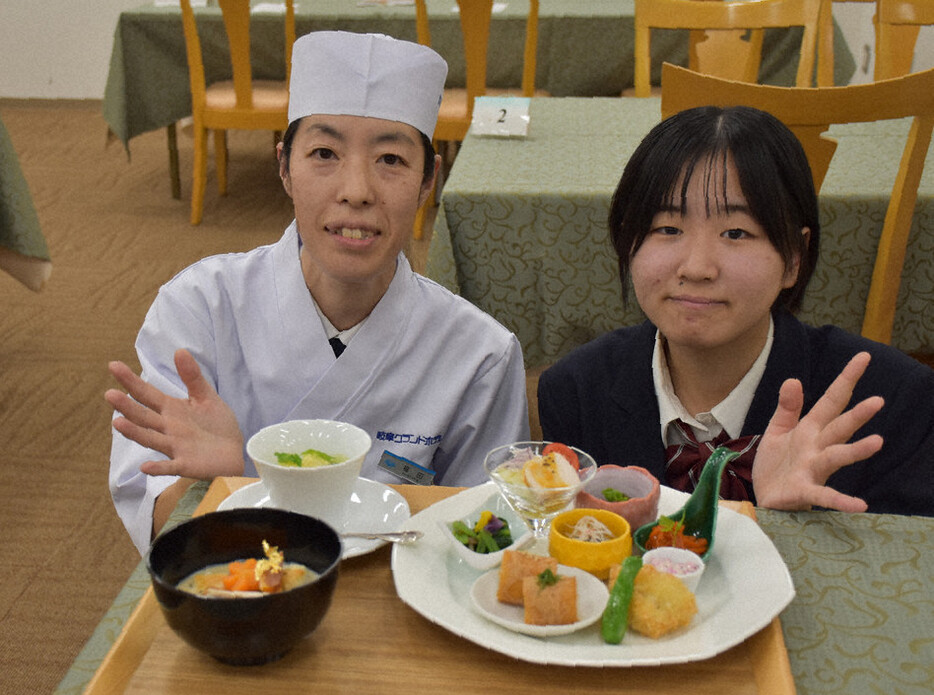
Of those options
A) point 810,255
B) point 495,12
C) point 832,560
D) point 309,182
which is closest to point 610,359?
point 810,255

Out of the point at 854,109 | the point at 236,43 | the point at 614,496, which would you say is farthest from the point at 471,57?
the point at 614,496

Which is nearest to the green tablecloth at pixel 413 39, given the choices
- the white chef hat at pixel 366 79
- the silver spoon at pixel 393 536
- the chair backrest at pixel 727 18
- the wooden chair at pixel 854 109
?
the chair backrest at pixel 727 18

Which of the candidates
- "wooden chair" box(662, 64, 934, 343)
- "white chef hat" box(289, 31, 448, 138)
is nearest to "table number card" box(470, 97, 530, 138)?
"wooden chair" box(662, 64, 934, 343)

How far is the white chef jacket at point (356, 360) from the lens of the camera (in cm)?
131

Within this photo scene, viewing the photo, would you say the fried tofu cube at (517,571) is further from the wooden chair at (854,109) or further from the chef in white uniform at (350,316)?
the wooden chair at (854,109)

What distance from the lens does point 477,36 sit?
380 centimetres

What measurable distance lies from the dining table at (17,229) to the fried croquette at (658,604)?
2351mm

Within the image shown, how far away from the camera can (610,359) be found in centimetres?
138

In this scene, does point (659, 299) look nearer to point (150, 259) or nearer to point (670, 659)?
point (670, 659)

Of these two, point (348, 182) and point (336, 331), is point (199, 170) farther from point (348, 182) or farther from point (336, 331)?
point (348, 182)

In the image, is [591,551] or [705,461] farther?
[705,461]

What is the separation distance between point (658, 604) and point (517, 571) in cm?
10

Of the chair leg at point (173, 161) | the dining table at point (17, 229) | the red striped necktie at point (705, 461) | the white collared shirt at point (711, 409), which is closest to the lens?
the red striped necktie at point (705, 461)

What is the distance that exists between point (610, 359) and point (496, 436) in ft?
0.63
